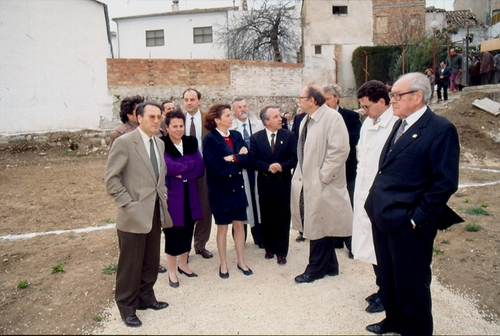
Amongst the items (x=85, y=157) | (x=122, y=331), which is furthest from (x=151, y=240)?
(x=85, y=157)

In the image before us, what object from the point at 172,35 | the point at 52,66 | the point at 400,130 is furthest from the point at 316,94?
the point at 172,35

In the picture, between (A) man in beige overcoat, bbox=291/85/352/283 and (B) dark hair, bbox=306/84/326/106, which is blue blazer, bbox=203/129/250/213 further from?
(B) dark hair, bbox=306/84/326/106

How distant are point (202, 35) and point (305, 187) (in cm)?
2664

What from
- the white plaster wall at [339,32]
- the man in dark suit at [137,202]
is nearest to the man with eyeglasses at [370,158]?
the man in dark suit at [137,202]

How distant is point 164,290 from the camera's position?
454cm

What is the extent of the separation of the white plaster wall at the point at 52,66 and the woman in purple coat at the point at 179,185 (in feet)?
38.3

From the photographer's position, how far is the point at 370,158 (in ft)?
13.0

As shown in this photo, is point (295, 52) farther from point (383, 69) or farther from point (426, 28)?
point (426, 28)

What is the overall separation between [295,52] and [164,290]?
24.9m

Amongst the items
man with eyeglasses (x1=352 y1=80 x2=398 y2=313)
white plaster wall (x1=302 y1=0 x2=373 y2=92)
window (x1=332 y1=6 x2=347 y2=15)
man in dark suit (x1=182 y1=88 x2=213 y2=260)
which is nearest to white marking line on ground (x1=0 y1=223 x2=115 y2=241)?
man in dark suit (x1=182 y1=88 x2=213 y2=260)

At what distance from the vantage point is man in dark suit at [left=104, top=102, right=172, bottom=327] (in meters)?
3.72

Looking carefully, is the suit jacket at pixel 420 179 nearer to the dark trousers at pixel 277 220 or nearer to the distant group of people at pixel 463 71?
the dark trousers at pixel 277 220

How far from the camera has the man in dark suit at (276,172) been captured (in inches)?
199

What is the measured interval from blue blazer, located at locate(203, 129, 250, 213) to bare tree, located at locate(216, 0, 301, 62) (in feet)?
72.5
